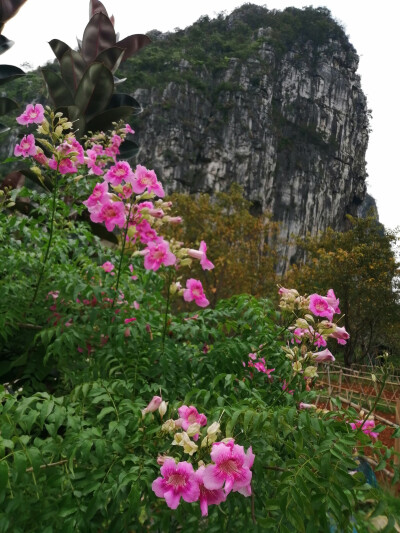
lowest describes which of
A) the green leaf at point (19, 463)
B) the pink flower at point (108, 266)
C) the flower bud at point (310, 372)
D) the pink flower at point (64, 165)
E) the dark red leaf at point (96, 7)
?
the green leaf at point (19, 463)

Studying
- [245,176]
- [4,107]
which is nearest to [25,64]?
[245,176]

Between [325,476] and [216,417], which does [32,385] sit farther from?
[325,476]

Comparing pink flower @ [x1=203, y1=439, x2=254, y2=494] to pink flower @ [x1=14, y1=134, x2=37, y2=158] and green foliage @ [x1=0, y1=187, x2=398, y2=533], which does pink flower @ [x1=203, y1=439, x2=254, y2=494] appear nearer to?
green foliage @ [x1=0, y1=187, x2=398, y2=533]

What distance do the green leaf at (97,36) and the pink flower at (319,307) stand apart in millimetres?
3811

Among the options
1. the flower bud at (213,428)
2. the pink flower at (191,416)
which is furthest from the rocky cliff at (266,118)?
the flower bud at (213,428)

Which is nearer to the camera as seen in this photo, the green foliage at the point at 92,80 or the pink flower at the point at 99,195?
the pink flower at the point at 99,195

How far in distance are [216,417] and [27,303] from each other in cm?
121

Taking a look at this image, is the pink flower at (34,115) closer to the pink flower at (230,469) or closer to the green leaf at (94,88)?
the pink flower at (230,469)

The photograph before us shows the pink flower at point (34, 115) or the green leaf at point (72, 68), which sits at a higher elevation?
the green leaf at point (72, 68)

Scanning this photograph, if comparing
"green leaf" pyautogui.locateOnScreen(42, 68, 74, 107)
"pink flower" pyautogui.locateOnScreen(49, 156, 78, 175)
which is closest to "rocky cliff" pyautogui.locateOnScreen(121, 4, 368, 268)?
"green leaf" pyautogui.locateOnScreen(42, 68, 74, 107)

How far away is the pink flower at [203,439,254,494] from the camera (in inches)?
39.2

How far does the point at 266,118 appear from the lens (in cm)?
4006

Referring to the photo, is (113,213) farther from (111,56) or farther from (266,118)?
(266,118)

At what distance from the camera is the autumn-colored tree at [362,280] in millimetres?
16234
